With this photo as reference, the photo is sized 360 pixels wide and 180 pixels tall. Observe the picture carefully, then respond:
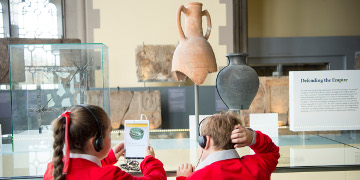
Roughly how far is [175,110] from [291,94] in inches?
60.8

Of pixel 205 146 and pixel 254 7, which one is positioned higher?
pixel 254 7

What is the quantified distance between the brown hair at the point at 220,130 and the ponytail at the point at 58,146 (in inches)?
19.9

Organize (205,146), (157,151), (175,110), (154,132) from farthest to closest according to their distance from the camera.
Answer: (175,110)
(154,132)
(157,151)
(205,146)

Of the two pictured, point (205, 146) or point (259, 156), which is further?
point (259, 156)

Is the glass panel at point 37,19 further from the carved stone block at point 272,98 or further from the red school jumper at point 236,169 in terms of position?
the red school jumper at point 236,169

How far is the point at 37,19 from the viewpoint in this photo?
3.66m

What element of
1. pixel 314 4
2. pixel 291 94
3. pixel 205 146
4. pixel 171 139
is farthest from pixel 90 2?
pixel 314 4

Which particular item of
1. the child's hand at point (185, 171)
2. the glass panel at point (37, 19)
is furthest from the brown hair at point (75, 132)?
the glass panel at point (37, 19)

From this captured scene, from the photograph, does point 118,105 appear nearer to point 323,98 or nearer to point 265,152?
point 323,98

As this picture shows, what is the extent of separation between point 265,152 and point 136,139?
0.67m

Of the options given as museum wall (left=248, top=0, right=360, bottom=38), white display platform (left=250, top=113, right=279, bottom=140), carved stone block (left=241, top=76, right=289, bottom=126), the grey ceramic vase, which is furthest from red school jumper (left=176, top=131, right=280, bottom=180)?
museum wall (left=248, top=0, right=360, bottom=38)

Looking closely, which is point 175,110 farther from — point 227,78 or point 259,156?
point 259,156

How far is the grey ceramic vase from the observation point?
1791 millimetres

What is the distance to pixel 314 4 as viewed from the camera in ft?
14.9
